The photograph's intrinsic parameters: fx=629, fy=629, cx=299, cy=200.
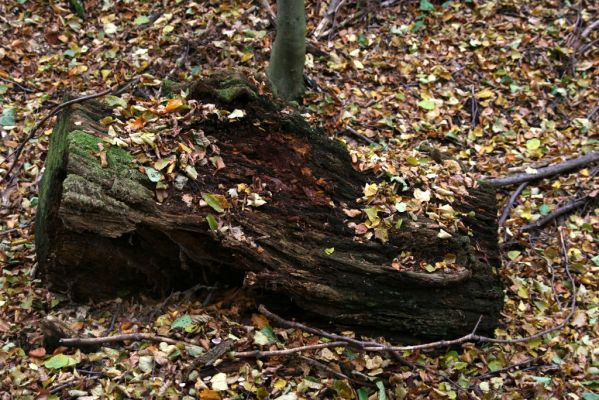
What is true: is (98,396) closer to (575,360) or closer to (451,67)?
(575,360)

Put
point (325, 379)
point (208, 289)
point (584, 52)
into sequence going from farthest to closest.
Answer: point (584, 52), point (208, 289), point (325, 379)

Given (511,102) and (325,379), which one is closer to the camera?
(325,379)

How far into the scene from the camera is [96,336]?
3.60 m

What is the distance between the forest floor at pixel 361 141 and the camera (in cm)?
350

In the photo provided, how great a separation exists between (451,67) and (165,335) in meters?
4.46

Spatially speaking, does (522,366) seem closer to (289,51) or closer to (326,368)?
(326,368)

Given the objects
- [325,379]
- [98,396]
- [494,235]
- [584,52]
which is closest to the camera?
[98,396]

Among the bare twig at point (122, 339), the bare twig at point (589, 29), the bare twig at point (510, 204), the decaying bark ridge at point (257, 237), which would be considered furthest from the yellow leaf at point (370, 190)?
the bare twig at point (589, 29)

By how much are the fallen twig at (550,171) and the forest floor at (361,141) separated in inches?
2.9

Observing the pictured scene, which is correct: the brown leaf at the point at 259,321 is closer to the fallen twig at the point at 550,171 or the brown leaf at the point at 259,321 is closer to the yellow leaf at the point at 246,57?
the fallen twig at the point at 550,171

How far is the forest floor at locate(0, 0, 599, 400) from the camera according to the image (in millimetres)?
3498

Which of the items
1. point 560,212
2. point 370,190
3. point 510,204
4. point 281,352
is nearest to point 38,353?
point 281,352

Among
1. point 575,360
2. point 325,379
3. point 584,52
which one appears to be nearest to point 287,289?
point 325,379

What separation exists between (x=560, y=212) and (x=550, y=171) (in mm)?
466
